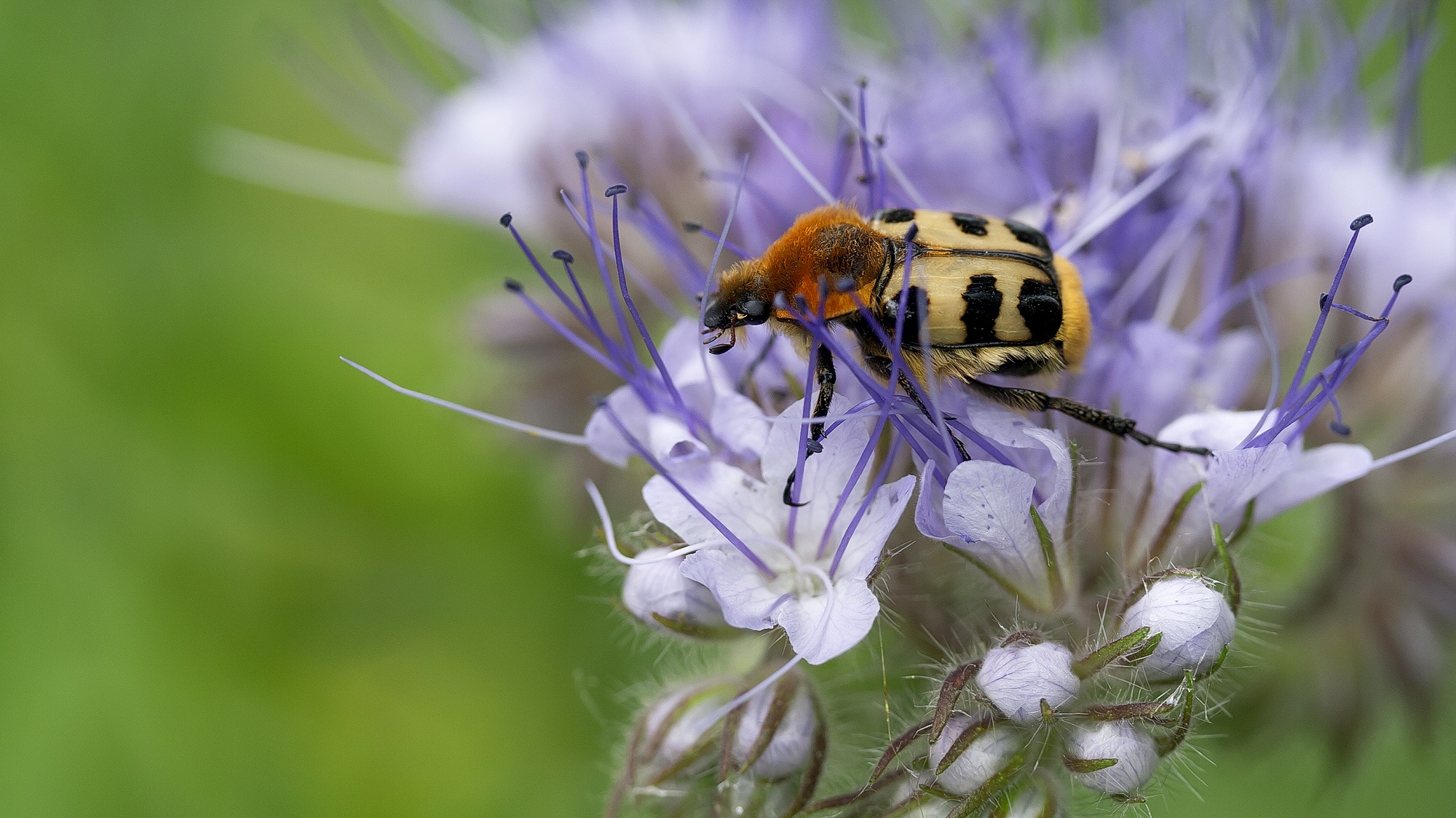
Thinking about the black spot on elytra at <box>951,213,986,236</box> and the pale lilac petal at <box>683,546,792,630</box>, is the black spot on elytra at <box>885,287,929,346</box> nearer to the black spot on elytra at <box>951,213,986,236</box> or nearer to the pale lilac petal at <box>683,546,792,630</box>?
the black spot on elytra at <box>951,213,986,236</box>

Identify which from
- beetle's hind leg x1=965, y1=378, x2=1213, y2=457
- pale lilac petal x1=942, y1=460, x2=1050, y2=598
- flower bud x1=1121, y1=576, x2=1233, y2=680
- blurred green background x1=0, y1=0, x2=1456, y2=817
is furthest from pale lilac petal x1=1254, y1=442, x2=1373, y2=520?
blurred green background x1=0, y1=0, x2=1456, y2=817

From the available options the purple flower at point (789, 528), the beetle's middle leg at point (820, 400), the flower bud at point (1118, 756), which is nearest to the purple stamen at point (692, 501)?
the purple flower at point (789, 528)

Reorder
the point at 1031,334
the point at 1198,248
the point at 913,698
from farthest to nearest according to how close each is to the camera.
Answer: the point at 1198,248
the point at 913,698
the point at 1031,334

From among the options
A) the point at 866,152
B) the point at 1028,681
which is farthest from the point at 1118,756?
the point at 866,152

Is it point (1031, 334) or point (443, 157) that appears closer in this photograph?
point (1031, 334)

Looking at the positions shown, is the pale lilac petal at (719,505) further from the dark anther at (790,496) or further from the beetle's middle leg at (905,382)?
the beetle's middle leg at (905,382)

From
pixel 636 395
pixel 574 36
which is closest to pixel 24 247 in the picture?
pixel 574 36

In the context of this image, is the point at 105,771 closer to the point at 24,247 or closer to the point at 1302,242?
the point at 24,247

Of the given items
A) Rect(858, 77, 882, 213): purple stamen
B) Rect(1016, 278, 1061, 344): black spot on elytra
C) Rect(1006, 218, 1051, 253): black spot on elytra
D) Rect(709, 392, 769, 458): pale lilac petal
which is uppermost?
Rect(858, 77, 882, 213): purple stamen
